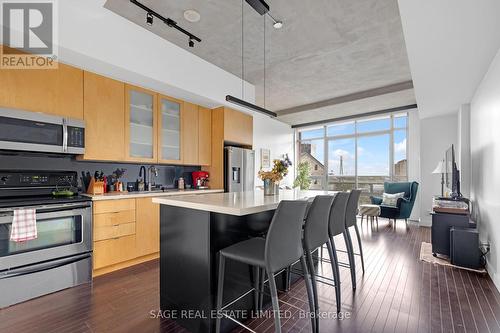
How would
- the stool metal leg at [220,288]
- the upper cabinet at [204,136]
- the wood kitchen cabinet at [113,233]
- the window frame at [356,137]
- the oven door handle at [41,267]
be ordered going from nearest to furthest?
the stool metal leg at [220,288] → the oven door handle at [41,267] → the wood kitchen cabinet at [113,233] → the upper cabinet at [204,136] → the window frame at [356,137]

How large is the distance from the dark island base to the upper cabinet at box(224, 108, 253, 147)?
257 centimetres

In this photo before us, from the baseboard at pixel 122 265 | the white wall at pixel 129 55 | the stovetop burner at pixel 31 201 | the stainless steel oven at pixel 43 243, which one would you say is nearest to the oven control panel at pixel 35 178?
the stainless steel oven at pixel 43 243

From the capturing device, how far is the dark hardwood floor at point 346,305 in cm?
185

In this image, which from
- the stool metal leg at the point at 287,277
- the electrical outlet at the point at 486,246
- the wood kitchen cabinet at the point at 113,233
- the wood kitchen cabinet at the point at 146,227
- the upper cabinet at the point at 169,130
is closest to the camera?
the stool metal leg at the point at 287,277

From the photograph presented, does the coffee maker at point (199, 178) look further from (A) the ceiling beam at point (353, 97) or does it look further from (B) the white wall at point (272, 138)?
(A) the ceiling beam at point (353, 97)

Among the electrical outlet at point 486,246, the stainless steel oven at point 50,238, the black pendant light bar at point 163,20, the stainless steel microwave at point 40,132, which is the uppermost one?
the black pendant light bar at point 163,20

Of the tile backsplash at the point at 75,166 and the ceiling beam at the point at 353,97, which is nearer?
the tile backsplash at the point at 75,166

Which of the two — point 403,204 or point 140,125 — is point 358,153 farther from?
point 140,125

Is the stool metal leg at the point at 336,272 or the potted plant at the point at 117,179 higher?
the potted plant at the point at 117,179

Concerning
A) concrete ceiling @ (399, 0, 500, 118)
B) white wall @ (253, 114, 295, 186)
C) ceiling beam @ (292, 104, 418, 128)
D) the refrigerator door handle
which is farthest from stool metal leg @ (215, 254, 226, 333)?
ceiling beam @ (292, 104, 418, 128)

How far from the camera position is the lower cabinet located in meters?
2.73

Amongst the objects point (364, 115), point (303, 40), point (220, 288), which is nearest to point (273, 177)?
point (220, 288)

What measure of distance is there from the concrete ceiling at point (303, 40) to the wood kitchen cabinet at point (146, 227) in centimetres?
228

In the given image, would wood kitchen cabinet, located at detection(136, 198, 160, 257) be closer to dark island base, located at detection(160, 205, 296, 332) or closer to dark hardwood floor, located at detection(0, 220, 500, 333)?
dark hardwood floor, located at detection(0, 220, 500, 333)
